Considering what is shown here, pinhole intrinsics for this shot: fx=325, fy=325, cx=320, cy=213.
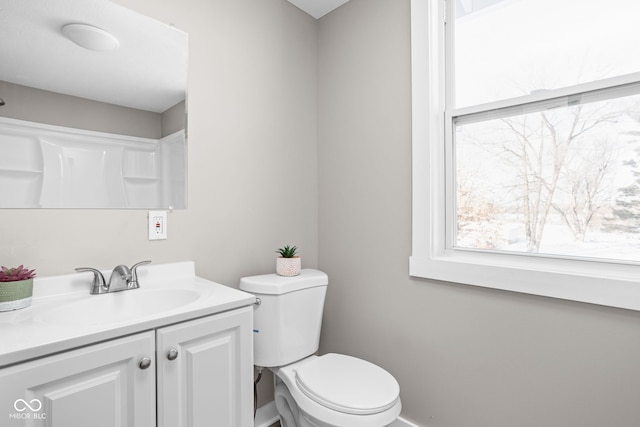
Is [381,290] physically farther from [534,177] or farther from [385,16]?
[385,16]

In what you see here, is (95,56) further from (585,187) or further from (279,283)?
(585,187)

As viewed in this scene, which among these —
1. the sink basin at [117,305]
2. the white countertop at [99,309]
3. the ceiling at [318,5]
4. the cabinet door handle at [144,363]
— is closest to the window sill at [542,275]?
the white countertop at [99,309]

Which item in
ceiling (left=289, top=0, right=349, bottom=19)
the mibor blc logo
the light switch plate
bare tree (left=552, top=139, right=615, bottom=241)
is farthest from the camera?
ceiling (left=289, top=0, right=349, bottom=19)

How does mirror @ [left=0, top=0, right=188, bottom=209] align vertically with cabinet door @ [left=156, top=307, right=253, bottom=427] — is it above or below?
above

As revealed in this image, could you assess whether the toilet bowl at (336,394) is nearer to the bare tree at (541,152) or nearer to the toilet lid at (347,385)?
the toilet lid at (347,385)

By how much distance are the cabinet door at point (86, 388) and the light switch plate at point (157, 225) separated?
0.55 m

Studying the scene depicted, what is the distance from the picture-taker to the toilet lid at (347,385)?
116 cm

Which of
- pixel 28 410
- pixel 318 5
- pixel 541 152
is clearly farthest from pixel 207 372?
pixel 318 5

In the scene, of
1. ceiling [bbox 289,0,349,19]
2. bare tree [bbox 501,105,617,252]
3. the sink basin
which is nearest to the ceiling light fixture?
the sink basin

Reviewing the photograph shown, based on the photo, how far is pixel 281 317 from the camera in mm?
1456

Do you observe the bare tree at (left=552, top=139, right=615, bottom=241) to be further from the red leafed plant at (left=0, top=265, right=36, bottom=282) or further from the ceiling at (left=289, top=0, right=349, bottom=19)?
the red leafed plant at (left=0, top=265, right=36, bottom=282)

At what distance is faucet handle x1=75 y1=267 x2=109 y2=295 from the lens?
45.6 inches

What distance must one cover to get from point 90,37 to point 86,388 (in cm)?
120

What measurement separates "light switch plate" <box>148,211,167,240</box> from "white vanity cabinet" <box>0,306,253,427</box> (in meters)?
0.51
